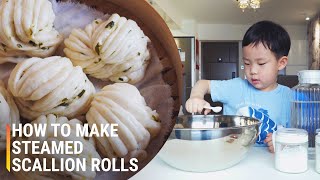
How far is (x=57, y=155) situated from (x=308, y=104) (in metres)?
0.48

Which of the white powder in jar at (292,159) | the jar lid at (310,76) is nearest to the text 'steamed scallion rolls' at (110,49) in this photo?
the white powder in jar at (292,159)

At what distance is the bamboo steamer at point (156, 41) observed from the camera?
0.87 feet

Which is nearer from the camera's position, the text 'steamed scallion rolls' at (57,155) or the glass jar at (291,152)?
the text 'steamed scallion rolls' at (57,155)

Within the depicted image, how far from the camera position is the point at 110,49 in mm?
256

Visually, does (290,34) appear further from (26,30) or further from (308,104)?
(26,30)

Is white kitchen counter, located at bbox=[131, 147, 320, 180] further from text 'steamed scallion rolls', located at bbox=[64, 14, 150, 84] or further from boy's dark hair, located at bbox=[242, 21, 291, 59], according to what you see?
boy's dark hair, located at bbox=[242, 21, 291, 59]

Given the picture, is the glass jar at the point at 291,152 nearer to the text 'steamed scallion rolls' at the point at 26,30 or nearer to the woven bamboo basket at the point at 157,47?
the woven bamboo basket at the point at 157,47

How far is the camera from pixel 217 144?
0.41 meters

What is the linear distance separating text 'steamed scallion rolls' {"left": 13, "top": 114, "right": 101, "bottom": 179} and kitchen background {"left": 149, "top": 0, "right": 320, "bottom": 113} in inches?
133

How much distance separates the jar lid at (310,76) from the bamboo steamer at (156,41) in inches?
14.7

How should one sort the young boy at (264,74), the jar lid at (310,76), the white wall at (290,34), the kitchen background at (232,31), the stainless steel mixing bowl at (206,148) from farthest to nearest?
the white wall at (290,34) < the kitchen background at (232,31) < the young boy at (264,74) < the jar lid at (310,76) < the stainless steel mixing bowl at (206,148)

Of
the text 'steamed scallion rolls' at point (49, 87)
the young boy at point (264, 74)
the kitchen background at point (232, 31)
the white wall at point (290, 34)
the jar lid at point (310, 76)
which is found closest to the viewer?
the text 'steamed scallion rolls' at point (49, 87)

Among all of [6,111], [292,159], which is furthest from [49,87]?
[292,159]

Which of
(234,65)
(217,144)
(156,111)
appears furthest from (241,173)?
(234,65)
